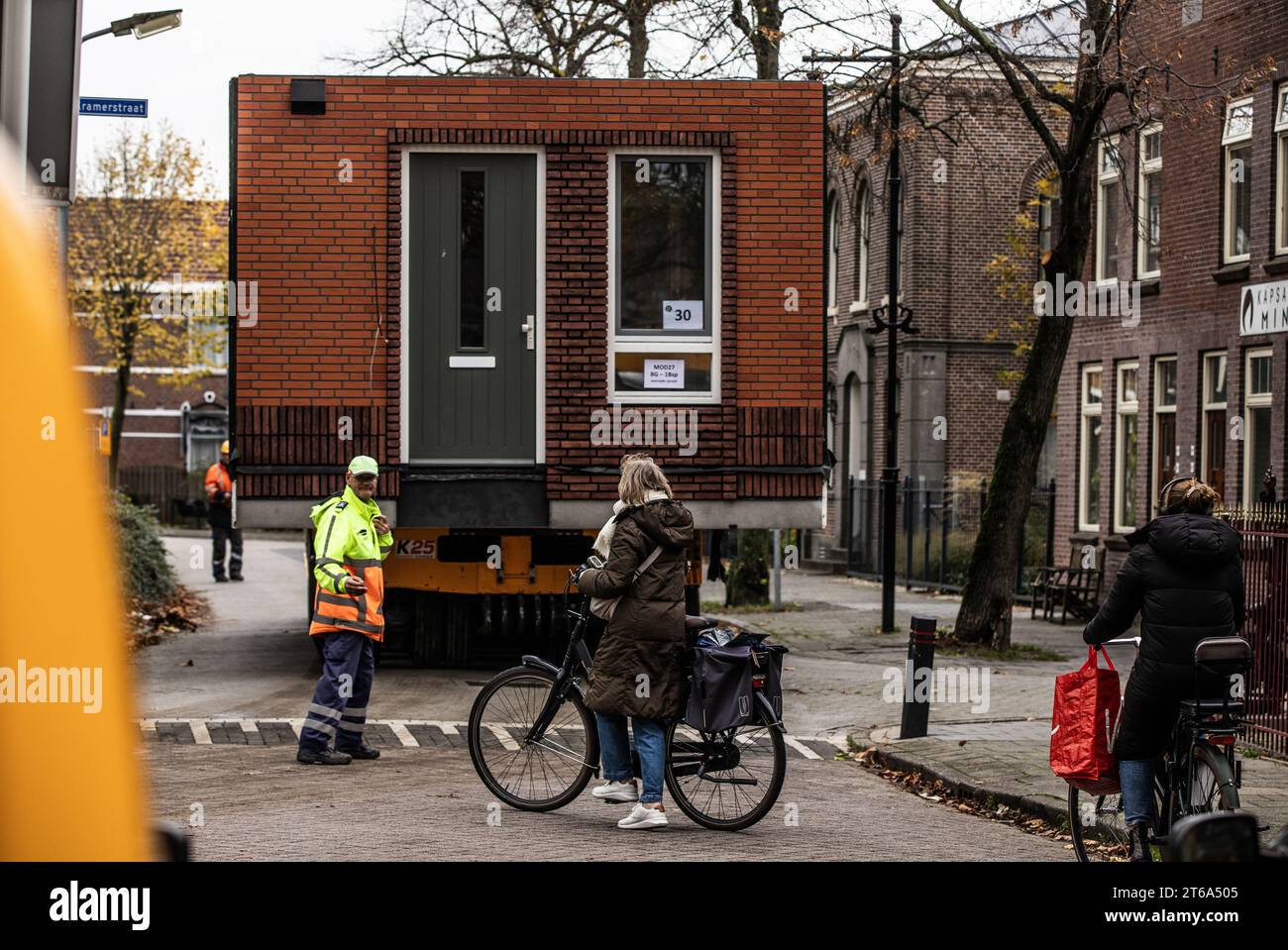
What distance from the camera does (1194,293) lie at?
2297 centimetres

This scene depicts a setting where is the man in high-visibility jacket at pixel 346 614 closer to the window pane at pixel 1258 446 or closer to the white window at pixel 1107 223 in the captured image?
the window pane at pixel 1258 446

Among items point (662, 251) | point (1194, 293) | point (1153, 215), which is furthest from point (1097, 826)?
point (1153, 215)

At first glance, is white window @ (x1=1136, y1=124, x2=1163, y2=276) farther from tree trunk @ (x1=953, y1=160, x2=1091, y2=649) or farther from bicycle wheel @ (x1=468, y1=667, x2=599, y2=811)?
bicycle wheel @ (x1=468, y1=667, x2=599, y2=811)

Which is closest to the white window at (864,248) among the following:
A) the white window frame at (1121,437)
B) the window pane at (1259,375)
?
the white window frame at (1121,437)

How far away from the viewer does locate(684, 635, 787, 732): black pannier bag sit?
874 cm

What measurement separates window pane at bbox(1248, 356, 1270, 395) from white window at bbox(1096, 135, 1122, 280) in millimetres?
4294

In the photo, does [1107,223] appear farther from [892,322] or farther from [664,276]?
[664,276]

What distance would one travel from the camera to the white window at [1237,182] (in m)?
21.7

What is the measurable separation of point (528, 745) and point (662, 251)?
6580 millimetres

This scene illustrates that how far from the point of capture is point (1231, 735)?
22.6 ft

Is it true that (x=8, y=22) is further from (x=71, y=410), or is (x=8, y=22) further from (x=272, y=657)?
(x=272, y=657)

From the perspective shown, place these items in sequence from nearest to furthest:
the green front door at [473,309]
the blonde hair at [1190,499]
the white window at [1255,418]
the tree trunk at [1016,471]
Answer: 1. the blonde hair at [1190,499]
2. the green front door at [473,309]
3. the tree trunk at [1016,471]
4. the white window at [1255,418]

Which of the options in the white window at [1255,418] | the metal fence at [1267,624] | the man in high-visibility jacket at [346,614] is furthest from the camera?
the white window at [1255,418]

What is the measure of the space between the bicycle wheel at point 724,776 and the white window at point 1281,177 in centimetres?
1430
